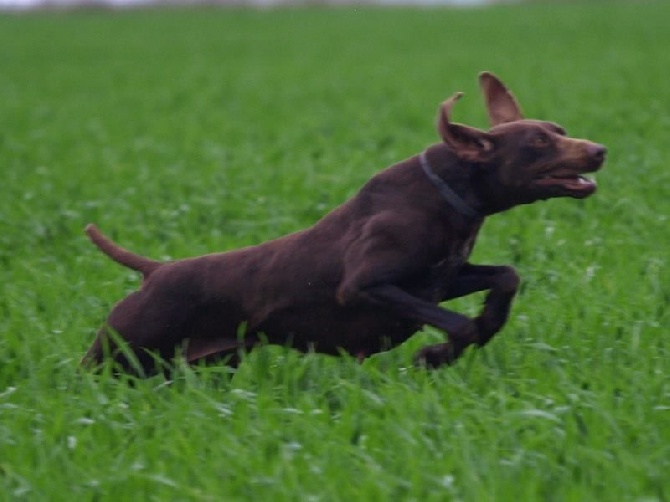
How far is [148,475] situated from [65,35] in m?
31.4

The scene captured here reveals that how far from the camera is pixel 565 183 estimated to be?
483cm

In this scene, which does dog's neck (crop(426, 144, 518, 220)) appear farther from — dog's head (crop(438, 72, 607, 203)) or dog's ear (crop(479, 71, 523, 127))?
dog's ear (crop(479, 71, 523, 127))

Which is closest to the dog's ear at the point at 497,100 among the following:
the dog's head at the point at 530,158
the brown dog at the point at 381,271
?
the brown dog at the point at 381,271

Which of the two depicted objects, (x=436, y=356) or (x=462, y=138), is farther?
(x=436, y=356)

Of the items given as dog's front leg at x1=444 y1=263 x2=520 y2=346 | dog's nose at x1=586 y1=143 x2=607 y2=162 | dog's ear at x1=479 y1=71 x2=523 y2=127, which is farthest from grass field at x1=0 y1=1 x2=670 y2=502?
dog's ear at x1=479 y1=71 x2=523 y2=127

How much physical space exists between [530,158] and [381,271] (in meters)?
0.68

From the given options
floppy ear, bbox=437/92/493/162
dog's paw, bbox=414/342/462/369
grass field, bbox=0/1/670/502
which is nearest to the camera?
grass field, bbox=0/1/670/502

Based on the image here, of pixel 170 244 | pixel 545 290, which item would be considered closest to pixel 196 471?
pixel 545 290

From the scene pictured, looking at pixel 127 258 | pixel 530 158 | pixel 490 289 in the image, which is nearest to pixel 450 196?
pixel 530 158

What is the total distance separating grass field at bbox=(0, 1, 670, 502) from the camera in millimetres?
3980

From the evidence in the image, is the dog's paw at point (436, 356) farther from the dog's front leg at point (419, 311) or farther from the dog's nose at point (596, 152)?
the dog's nose at point (596, 152)

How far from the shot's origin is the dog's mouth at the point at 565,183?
15.7 feet

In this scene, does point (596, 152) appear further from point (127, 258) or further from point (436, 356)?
point (127, 258)

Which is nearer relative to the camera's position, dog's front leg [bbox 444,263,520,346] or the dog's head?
the dog's head
